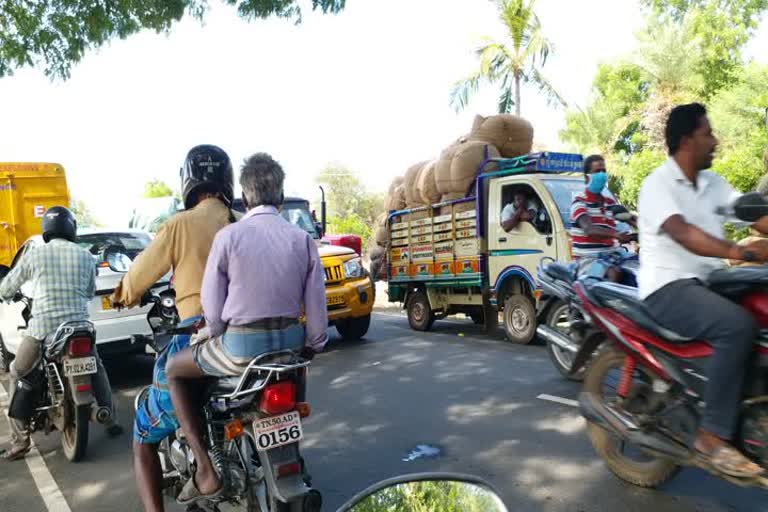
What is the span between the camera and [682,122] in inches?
133

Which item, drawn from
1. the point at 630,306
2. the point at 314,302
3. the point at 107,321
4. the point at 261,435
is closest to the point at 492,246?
the point at 107,321

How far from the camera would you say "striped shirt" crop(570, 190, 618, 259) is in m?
6.54

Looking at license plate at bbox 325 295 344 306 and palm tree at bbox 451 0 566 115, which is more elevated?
palm tree at bbox 451 0 566 115

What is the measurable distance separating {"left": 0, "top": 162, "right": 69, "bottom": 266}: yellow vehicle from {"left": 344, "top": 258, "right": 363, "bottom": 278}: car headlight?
629 cm

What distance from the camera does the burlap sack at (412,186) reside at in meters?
10.5

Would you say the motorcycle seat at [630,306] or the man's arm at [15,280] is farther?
the man's arm at [15,280]

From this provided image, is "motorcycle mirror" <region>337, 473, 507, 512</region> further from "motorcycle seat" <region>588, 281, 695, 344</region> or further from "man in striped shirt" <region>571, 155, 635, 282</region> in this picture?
"man in striped shirt" <region>571, 155, 635, 282</region>

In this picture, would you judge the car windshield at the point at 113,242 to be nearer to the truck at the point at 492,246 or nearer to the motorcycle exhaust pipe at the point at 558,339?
the truck at the point at 492,246

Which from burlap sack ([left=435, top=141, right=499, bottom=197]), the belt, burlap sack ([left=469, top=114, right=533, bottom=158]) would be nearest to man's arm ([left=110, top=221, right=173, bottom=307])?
the belt

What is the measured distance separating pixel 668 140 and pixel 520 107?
1723 centimetres

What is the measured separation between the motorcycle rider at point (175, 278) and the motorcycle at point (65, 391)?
1893 millimetres

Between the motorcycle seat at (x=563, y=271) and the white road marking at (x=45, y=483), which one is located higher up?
the motorcycle seat at (x=563, y=271)

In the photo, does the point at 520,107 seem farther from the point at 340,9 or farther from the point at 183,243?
the point at 183,243

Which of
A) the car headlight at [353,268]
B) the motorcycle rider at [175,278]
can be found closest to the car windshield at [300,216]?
the car headlight at [353,268]
